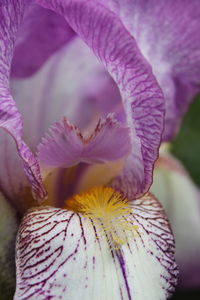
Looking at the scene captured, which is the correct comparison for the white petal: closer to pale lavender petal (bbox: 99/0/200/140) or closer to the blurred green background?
pale lavender petal (bbox: 99/0/200/140)

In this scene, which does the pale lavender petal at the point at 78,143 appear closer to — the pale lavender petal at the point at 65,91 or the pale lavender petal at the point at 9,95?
the pale lavender petal at the point at 9,95

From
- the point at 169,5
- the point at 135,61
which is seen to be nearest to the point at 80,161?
the point at 135,61

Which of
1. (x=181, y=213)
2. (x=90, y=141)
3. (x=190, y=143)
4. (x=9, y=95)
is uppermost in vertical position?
(x=9, y=95)

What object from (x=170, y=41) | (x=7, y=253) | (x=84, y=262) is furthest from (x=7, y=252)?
(x=170, y=41)

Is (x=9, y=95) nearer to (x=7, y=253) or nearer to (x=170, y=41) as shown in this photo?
(x=7, y=253)

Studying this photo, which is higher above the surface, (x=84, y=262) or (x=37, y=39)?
(x=37, y=39)

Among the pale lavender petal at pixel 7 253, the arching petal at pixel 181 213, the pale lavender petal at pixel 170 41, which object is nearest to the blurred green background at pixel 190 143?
the arching petal at pixel 181 213

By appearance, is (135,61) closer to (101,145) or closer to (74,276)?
(101,145)
